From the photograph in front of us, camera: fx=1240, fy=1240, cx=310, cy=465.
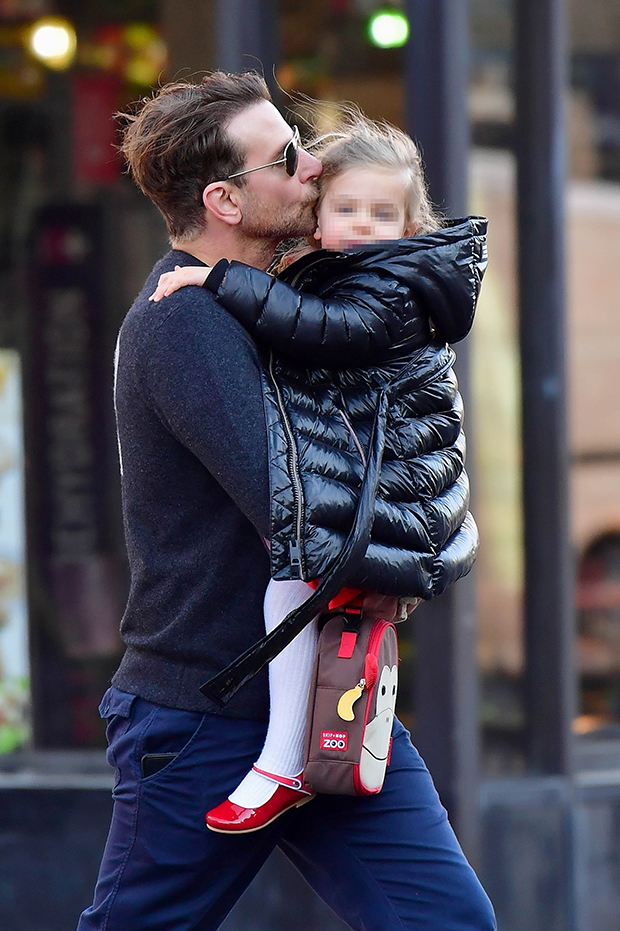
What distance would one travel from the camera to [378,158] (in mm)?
2377

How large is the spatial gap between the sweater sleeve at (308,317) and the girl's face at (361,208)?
274 millimetres

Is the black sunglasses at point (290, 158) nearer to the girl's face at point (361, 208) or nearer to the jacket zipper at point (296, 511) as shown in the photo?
the girl's face at point (361, 208)

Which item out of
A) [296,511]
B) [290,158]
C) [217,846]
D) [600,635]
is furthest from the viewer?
[600,635]

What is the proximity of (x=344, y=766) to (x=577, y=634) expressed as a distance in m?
2.71

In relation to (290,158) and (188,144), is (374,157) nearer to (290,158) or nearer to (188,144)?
(290,158)

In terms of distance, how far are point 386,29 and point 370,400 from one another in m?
2.68

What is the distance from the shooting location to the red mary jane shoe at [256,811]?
6.92 feet

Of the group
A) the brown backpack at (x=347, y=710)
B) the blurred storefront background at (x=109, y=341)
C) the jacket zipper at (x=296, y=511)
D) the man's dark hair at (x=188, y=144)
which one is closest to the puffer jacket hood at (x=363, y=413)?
the jacket zipper at (x=296, y=511)

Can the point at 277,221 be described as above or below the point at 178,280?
above

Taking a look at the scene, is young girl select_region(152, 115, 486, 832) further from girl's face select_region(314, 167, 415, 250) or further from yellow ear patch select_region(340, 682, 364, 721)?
yellow ear patch select_region(340, 682, 364, 721)

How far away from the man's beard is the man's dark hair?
6 centimetres

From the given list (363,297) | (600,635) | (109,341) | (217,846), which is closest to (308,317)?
(363,297)

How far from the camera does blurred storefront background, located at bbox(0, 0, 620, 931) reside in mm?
4414

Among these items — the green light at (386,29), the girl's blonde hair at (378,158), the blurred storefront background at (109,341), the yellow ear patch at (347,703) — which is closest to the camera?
the yellow ear patch at (347,703)
